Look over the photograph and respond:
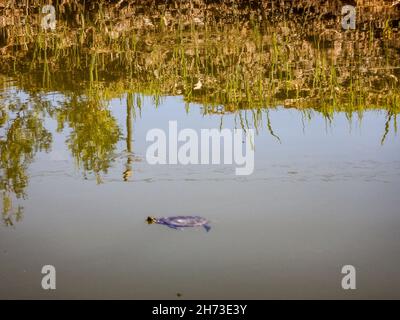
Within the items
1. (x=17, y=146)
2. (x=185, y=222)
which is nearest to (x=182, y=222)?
(x=185, y=222)

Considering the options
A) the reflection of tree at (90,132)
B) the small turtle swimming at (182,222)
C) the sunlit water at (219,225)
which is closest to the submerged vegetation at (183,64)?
the reflection of tree at (90,132)

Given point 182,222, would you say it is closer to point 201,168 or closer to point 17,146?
point 201,168

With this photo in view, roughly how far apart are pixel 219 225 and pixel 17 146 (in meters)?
2.11

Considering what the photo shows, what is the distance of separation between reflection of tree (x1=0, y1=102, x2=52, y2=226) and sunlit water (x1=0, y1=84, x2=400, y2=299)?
64 mm

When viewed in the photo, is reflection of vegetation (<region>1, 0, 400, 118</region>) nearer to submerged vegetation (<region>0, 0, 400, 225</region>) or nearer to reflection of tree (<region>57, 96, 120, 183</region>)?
submerged vegetation (<region>0, 0, 400, 225</region>)

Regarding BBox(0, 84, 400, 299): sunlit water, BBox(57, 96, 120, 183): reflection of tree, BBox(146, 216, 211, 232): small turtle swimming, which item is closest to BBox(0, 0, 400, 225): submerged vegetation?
Answer: BBox(57, 96, 120, 183): reflection of tree

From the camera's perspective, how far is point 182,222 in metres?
4.36

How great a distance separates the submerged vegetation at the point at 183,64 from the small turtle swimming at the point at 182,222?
841 millimetres

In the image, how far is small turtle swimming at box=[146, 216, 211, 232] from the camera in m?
4.34

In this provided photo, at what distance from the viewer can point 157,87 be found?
7422 millimetres
